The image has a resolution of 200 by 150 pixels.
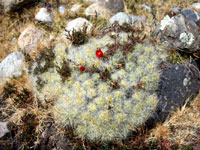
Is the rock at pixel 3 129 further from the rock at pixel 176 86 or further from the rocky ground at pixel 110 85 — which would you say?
the rock at pixel 176 86

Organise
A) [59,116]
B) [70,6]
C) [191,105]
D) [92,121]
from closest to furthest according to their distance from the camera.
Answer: [92,121]
[59,116]
[191,105]
[70,6]

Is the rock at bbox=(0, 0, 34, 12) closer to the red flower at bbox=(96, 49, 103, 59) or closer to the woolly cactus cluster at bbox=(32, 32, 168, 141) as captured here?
the woolly cactus cluster at bbox=(32, 32, 168, 141)

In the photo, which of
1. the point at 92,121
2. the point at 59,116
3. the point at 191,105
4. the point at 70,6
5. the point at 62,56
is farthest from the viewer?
the point at 70,6

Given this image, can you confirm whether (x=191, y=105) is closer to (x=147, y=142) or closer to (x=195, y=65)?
(x=195, y=65)

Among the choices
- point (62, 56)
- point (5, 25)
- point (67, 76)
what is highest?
point (5, 25)

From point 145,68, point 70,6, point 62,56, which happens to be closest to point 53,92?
point 62,56

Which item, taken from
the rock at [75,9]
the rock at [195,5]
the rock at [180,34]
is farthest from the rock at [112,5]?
the rock at [195,5]
